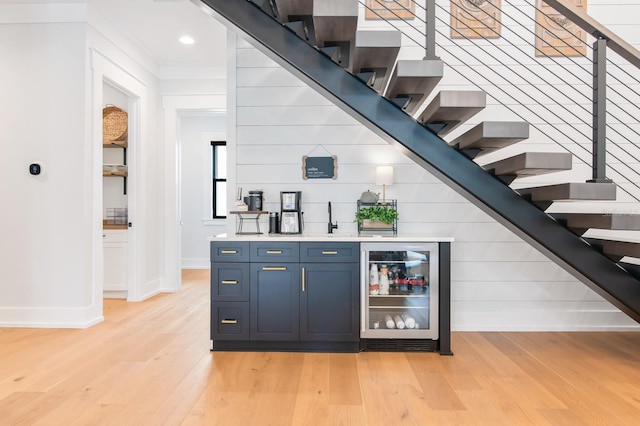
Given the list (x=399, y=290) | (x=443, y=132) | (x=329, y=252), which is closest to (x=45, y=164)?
(x=329, y=252)

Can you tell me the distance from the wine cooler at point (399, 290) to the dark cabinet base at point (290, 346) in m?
0.16

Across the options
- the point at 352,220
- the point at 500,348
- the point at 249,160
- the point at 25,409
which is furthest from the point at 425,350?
the point at 25,409

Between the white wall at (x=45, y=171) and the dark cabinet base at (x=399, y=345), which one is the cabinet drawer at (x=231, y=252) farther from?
the white wall at (x=45, y=171)

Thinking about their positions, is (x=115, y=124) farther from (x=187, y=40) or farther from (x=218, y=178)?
(x=218, y=178)

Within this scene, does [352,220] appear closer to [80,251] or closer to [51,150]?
[80,251]

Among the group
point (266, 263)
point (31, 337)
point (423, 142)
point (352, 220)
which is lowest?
point (31, 337)

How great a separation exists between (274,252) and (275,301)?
38cm

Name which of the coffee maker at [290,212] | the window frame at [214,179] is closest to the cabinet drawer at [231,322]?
the coffee maker at [290,212]

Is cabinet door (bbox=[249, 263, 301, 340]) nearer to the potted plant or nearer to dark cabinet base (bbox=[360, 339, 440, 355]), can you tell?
dark cabinet base (bbox=[360, 339, 440, 355])

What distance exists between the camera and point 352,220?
3.69 m

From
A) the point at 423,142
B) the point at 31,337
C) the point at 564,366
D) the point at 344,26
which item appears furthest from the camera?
the point at 31,337

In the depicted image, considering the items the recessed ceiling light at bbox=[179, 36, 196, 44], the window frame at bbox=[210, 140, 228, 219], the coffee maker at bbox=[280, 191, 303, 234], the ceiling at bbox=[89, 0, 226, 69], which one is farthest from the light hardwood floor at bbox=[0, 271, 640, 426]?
the window frame at bbox=[210, 140, 228, 219]

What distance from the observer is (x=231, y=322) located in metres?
3.10

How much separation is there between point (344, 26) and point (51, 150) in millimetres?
3135
